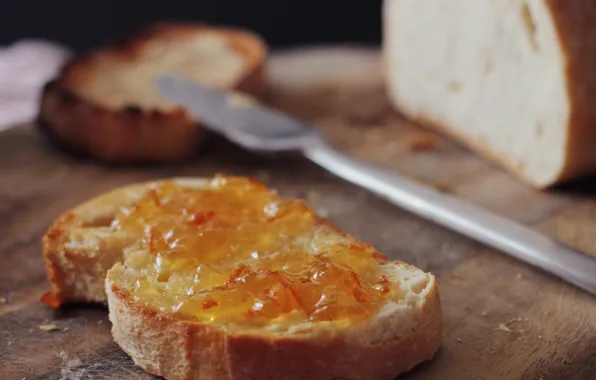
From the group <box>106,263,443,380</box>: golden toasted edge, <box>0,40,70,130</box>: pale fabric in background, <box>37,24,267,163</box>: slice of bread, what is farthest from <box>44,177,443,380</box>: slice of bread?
<box>0,40,70,130</box>: pale fabric in background

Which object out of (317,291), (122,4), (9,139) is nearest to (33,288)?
(317,291)

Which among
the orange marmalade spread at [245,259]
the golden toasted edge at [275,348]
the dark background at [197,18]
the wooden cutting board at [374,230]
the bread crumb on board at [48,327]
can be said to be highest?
the orange marmalade spread at [245,259]

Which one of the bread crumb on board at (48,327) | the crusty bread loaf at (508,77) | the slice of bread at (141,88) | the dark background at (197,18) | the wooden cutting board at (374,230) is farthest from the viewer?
the dark background at (197,18)

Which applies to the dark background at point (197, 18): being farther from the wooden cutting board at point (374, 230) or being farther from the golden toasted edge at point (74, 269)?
the golden toasted edge at point (74, 269)

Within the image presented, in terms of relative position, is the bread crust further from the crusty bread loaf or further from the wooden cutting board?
the crusty bread loaf

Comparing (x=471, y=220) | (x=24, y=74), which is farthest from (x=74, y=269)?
(x=24, y=74)

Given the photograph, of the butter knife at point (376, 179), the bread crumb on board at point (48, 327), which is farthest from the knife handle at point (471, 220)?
the bread crumb on board at point (48, 327)

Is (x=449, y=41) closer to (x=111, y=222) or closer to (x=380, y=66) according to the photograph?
(x=380, y=66)

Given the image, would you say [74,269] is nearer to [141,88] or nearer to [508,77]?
[141,88]
